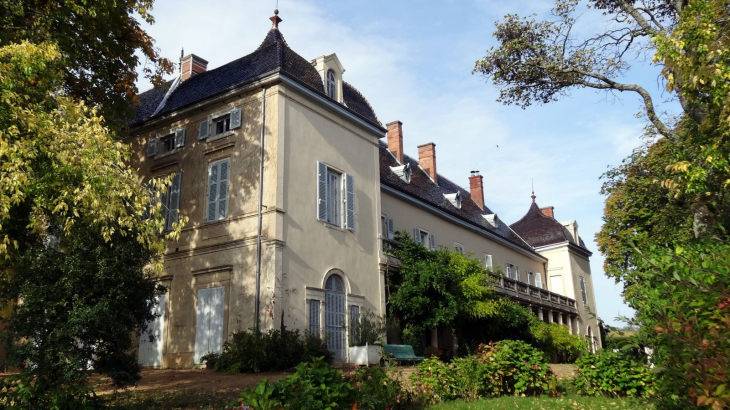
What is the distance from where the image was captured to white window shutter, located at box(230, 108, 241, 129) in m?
16.9

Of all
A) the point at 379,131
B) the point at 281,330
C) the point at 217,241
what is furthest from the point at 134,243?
the point at 379,131

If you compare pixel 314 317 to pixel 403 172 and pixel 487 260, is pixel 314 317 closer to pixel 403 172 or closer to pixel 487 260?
pixel 403 172

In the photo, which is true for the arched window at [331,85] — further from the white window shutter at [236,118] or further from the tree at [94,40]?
the tree at [94,40]

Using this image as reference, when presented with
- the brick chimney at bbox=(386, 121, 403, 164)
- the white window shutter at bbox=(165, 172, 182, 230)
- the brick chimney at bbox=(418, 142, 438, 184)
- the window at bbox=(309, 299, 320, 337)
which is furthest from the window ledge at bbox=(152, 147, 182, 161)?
the brick chimney at bbox=(418, 142, 438, 184)

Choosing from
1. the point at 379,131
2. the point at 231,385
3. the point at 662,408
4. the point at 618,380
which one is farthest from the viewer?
the point at 379,131

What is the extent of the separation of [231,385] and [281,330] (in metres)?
3.48

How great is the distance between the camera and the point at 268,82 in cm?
1650

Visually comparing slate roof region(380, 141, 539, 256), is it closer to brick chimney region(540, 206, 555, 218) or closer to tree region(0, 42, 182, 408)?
brick chimney region(540, 206, 555, 218)

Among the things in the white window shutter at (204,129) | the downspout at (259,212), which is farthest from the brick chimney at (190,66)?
the downspout at (259,212)

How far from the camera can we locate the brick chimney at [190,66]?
2262 centimetres

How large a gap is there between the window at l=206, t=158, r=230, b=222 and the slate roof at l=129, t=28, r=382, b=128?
2.34 m

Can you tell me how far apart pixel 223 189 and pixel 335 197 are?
138 inches

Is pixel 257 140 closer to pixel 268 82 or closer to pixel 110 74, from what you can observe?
pixel 268 82

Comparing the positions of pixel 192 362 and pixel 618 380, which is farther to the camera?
pixel 192 362
